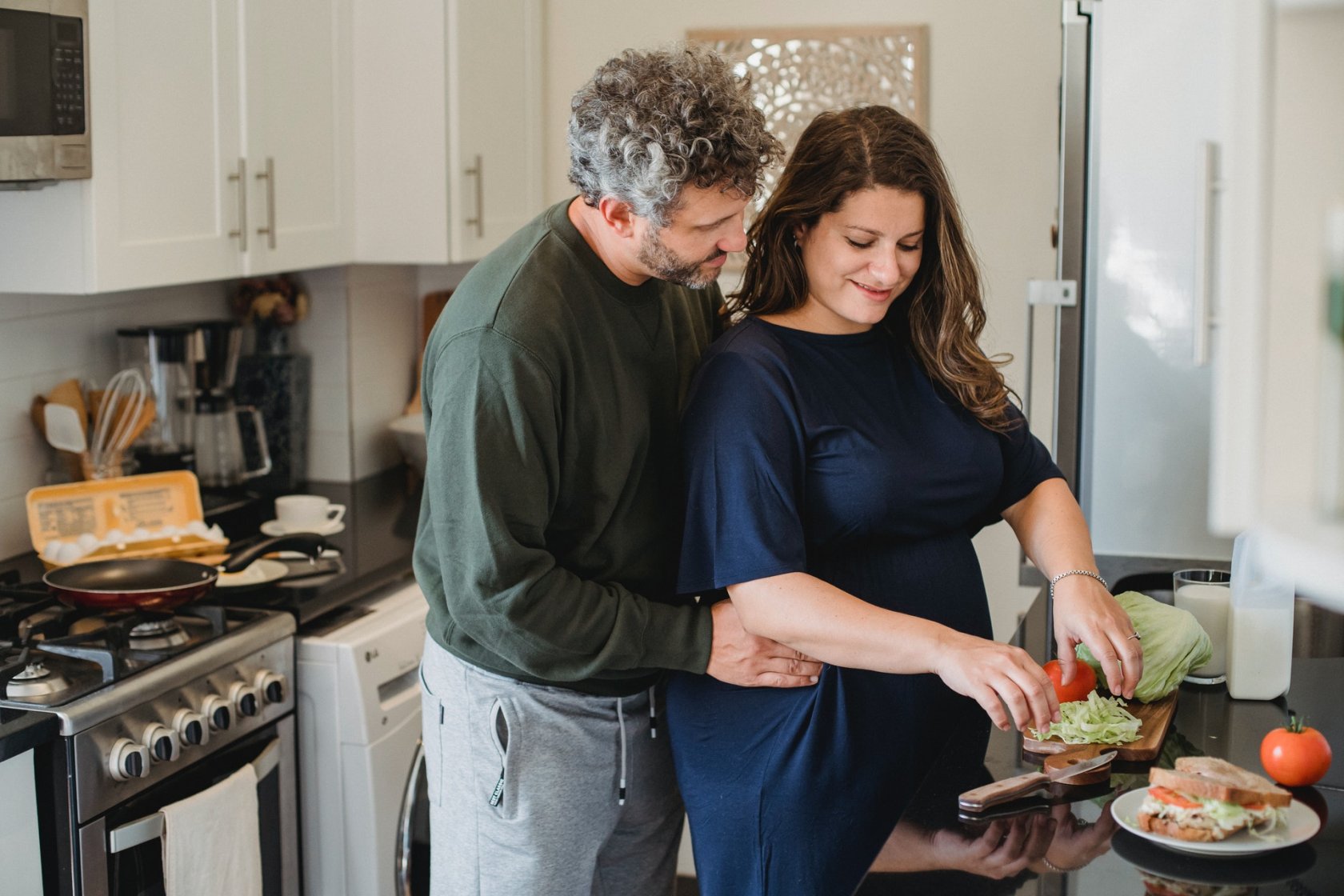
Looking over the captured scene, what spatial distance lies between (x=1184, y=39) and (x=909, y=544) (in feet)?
3.52

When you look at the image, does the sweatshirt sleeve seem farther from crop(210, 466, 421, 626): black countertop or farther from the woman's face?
crop(210, 466, 421, 626): black countertop

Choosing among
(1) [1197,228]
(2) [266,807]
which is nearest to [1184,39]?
(1) [1197,228]

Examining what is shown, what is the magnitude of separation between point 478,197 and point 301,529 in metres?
0.90

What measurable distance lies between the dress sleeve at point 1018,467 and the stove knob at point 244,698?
1228mm

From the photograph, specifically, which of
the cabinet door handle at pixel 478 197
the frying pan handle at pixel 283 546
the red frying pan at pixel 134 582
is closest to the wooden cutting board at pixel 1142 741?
the red frying pan at pixel 134 582

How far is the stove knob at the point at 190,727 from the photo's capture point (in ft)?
6.89

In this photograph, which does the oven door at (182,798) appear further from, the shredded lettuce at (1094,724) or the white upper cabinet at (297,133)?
the shredded lettuce at (1094,724)

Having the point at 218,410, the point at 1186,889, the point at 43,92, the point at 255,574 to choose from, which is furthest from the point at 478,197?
the point at 1186,889

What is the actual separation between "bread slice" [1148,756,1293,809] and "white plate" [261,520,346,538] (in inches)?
81.3

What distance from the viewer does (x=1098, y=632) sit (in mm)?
1576

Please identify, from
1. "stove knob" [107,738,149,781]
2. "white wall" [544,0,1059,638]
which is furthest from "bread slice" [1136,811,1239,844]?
"white wall" [544,0,1059,638]

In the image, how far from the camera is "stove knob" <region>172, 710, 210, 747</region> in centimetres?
210

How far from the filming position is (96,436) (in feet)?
8.86

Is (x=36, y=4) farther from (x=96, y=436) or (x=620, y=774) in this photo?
(x=620, y=774)
